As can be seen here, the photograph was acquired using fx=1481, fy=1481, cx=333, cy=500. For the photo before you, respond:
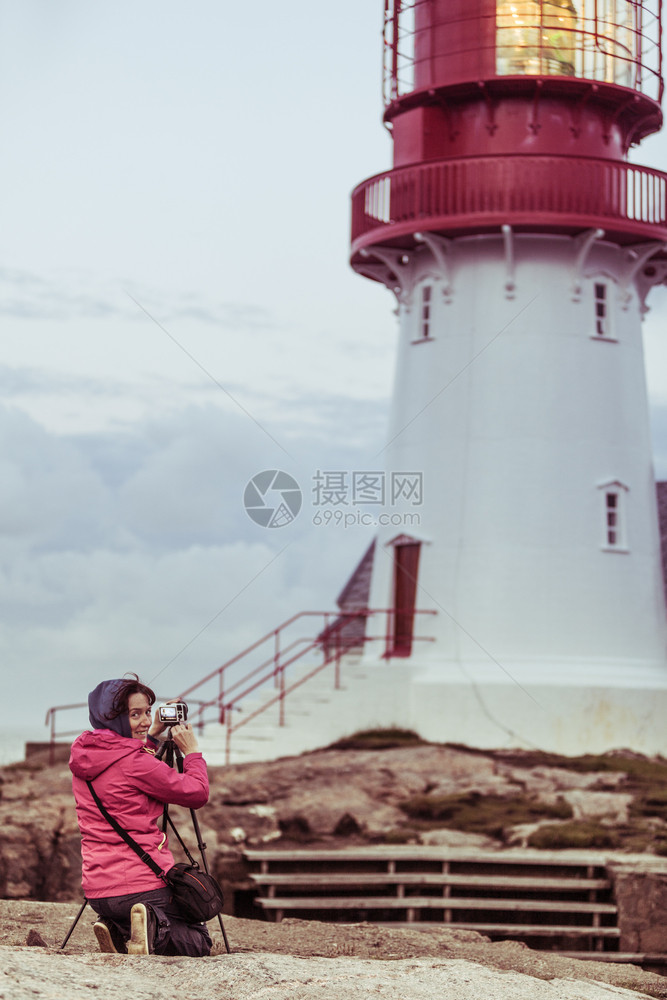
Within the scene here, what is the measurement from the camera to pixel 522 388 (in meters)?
24.8

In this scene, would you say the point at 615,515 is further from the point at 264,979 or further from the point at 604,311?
the point at 264,979

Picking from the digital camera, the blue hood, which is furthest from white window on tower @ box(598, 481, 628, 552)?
the blue hood

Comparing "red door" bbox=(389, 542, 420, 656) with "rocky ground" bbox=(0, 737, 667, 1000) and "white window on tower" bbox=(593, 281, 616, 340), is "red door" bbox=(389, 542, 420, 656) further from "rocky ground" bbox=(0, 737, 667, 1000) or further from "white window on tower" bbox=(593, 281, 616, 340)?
"white window on tower" bbox=(593, 281, 616, 340)

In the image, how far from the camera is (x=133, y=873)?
24.6ft

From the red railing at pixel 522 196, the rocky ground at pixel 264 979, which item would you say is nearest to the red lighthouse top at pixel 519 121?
the red railing at pixel 522 196

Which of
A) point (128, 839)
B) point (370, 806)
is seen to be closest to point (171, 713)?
point (128, 839)

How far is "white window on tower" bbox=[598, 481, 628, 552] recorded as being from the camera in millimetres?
24891

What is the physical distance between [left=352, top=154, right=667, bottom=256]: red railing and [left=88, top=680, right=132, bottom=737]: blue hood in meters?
18.0

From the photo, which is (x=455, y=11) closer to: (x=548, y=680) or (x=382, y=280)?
(x=382, y=280)

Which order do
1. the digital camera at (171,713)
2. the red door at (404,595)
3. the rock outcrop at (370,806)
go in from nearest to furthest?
the digital camera at (171,713)
the rock outcrop at (370,806)
the red door at (404,595)

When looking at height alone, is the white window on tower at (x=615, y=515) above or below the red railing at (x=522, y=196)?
below

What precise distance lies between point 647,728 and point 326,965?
1648 centimetres

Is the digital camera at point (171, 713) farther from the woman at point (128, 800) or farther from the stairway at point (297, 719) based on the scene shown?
the stairway at point (297, 719)

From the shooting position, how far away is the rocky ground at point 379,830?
8414 millimetres
